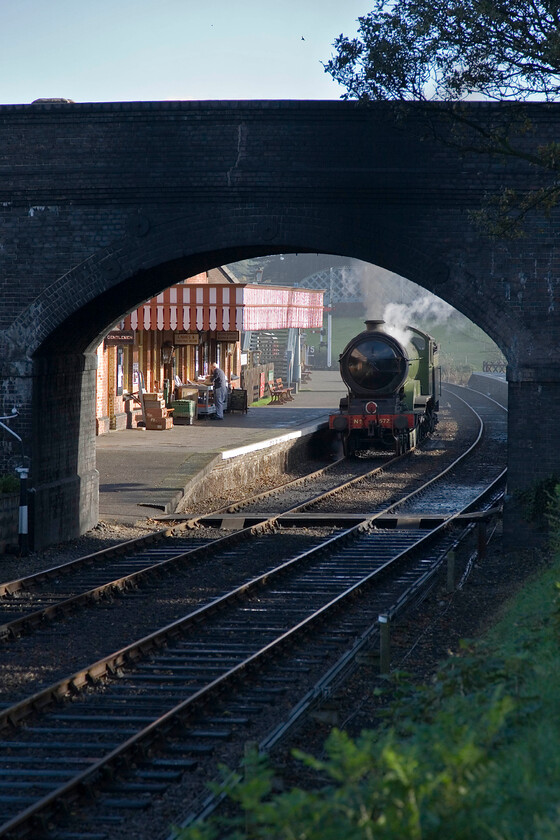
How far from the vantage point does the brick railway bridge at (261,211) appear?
1412 centimetres

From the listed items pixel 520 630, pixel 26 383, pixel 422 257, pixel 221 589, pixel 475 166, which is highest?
pixel 475 166

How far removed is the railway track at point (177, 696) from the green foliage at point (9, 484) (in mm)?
3937

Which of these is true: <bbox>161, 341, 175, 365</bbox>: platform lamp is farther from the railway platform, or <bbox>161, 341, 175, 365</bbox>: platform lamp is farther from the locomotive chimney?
the locomotive chimney

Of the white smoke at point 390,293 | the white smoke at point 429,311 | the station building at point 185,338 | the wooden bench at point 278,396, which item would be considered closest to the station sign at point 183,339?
the station building at point 185,338

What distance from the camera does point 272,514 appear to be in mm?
18094

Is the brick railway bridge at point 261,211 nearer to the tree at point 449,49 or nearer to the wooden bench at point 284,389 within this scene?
the tree at point 449,49

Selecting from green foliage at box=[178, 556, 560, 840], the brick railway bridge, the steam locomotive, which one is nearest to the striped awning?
the steam locomotive

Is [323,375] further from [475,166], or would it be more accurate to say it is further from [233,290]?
[475,166]

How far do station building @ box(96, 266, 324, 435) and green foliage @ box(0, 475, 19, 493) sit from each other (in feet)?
40.9

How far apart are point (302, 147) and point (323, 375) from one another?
52936 mm

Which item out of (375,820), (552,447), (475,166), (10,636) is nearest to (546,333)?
(552,447)

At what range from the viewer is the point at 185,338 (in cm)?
3388

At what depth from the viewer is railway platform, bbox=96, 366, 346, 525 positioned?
18.5 metres

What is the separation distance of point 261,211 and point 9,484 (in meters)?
5.34
